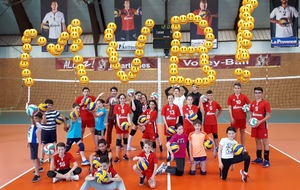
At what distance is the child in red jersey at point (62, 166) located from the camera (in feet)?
20.4

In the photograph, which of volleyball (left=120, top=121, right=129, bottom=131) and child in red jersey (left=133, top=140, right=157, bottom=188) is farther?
volleyball (left=120, top=121, right=129, bottom=131)

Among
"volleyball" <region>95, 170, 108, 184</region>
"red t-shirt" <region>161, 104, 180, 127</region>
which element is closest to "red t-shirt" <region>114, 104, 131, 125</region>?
"red t-shirt" <region>161, 104, 180, 127</region>

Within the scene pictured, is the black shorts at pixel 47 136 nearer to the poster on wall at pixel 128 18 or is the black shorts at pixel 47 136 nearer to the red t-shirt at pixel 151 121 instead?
the red t-shirt at pixel 151 121

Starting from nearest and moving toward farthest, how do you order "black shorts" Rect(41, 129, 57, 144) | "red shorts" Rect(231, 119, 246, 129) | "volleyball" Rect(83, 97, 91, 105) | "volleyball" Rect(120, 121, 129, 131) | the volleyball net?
"black shorts" Rect(41, 129, 57, 144), "volleyball" Rect(120, 121, 129, 131), "red shorts" Rect(231, 119, 246, 129), "volleyball" Rect(83, 97, 91, 105), the volleyball net

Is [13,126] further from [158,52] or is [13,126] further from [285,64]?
[285,64]

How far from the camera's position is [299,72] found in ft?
66.8

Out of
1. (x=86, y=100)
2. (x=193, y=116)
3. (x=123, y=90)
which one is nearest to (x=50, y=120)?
(x=86, y=100)

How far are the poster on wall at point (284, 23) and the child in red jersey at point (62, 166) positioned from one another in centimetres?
1666

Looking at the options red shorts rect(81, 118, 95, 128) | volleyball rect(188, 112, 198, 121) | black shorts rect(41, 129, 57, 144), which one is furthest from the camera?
red shorts rect(81, 118, 95, 128)

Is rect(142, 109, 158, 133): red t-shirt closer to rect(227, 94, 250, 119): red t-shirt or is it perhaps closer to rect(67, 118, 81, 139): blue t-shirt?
rect(67, 118, 81, 139): blue t-shirt

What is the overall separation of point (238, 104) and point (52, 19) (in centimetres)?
1506

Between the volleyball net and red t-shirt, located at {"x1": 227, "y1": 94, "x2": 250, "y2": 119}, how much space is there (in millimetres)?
10542

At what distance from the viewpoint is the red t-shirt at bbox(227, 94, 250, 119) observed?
315 inches

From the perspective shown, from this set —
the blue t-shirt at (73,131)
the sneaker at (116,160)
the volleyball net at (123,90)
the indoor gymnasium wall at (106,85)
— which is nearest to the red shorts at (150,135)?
the sneaker at (116,160)
